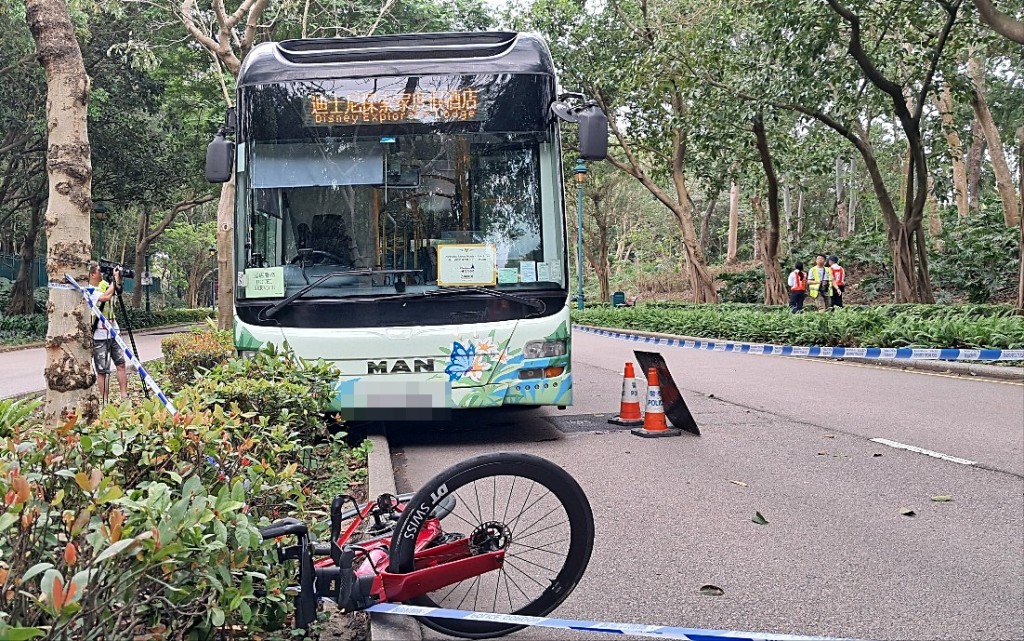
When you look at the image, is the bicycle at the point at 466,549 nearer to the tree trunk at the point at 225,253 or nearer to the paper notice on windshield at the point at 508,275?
the paper notice on windshield at the point at 508,275

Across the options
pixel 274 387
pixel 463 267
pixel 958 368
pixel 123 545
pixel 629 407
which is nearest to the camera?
pixel 123 545

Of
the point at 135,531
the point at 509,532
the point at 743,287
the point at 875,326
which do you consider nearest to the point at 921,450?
the point at 509,532

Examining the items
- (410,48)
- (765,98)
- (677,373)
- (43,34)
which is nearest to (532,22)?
(765,98)

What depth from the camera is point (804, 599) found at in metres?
3.89

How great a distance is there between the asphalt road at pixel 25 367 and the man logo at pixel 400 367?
710 cm

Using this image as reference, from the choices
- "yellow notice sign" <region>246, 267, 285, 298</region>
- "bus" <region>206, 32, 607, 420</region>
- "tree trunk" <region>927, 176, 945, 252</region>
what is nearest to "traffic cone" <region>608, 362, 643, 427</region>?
"bus" <region>206, 32, 607, 420</region>

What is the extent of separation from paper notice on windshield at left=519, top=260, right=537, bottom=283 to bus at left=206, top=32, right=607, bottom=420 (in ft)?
0.09

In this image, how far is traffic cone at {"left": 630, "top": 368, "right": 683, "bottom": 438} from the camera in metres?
8.06

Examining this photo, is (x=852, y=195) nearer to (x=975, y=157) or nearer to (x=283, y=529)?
(x=975, y=157)

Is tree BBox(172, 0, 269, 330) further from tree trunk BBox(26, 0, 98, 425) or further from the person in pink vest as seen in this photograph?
the person in pink vest

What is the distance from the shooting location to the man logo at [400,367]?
6.89 meters

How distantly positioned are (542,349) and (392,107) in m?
2.32

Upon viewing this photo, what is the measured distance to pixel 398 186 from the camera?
7.10 m

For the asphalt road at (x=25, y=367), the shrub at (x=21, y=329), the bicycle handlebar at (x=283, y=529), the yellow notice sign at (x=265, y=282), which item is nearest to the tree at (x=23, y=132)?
the shrub at (x=21, y=329)
